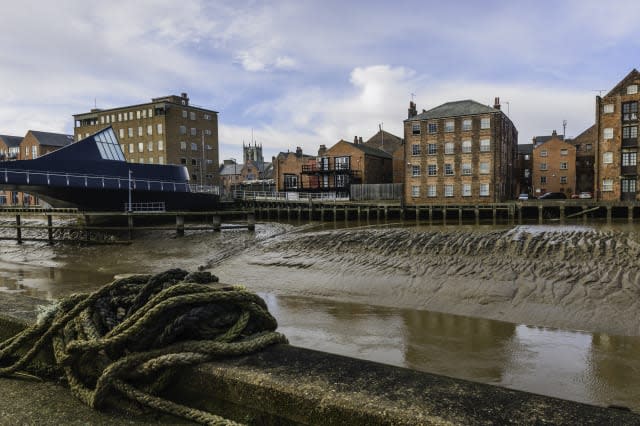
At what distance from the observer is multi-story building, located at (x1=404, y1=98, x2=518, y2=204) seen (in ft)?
150

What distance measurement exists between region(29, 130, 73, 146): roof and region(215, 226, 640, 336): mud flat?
79.7 meters

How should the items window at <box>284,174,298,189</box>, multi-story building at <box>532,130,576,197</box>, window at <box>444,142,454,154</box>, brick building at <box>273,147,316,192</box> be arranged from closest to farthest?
1. window at <box>444,142,454,154</box>
2. multi-story building at <box>532,130,576,197</box>
3. brick building at <box>273,147,316,192</box>
4. window at <box>284,174,298,189</box>

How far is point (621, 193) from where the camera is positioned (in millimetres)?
42969

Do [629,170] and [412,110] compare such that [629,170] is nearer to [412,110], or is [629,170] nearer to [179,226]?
[412,110]

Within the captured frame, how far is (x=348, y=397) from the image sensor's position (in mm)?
1962

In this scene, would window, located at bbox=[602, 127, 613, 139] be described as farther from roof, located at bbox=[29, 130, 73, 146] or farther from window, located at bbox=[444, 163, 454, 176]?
roof, located at bbox=[29, 130, 73, 146]

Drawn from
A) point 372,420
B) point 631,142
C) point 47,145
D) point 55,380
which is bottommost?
point 55,380

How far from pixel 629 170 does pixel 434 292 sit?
1653 inches

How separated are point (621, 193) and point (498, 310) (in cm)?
4194

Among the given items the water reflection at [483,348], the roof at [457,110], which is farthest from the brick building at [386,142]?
the water reflection at [483,348]

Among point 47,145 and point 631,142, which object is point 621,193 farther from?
point 47,145

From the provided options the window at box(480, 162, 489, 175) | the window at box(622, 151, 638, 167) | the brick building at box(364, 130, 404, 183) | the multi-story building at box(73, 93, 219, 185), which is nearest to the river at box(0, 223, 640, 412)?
the window at box(480, 162, 489, 175)

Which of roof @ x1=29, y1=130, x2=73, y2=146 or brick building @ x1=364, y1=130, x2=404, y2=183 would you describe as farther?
roof @ x1=29, y1=130, x2=73, y2=146

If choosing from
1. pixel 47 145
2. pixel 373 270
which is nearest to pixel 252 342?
pixel 373 270
